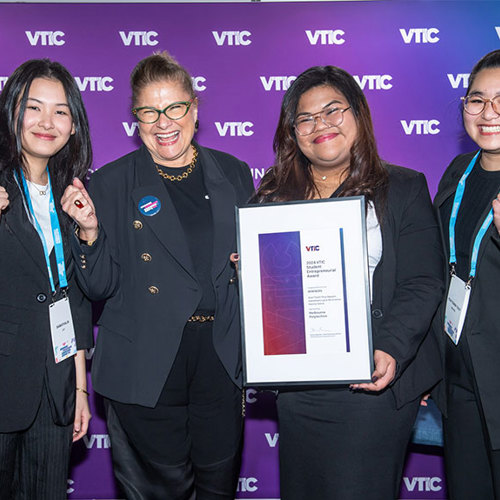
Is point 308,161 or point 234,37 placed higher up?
point 234,37

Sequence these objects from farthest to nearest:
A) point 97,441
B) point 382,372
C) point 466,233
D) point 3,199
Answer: point 97,441 < point 466,233 < point 3,199 < point 382,372

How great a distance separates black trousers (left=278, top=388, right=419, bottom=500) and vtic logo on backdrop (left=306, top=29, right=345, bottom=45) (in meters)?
1.93

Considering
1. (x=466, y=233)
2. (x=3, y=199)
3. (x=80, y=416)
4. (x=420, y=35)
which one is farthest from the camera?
(x=420, y=35)

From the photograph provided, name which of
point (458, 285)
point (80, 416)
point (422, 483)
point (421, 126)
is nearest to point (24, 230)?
point (80, 416)

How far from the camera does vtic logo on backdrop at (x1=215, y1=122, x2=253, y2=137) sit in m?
3.15

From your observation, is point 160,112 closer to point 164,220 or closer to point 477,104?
point 164,220

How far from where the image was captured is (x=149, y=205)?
6.75 ft

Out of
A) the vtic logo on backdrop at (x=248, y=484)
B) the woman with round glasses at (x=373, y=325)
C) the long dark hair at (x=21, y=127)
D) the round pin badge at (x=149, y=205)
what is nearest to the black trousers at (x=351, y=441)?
the woman with round glasses at (x=373, y=325)

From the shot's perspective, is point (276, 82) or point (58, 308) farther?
point (276, 82)

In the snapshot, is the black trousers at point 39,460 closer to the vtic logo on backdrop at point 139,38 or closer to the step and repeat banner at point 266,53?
the step and repeat banner at point 266,53

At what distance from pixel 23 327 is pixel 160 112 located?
0.87m

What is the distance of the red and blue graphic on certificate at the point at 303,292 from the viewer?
5.91ft

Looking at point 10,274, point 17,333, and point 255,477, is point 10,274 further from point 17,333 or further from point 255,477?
point 255,477

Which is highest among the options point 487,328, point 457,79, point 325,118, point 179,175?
point 457,79
